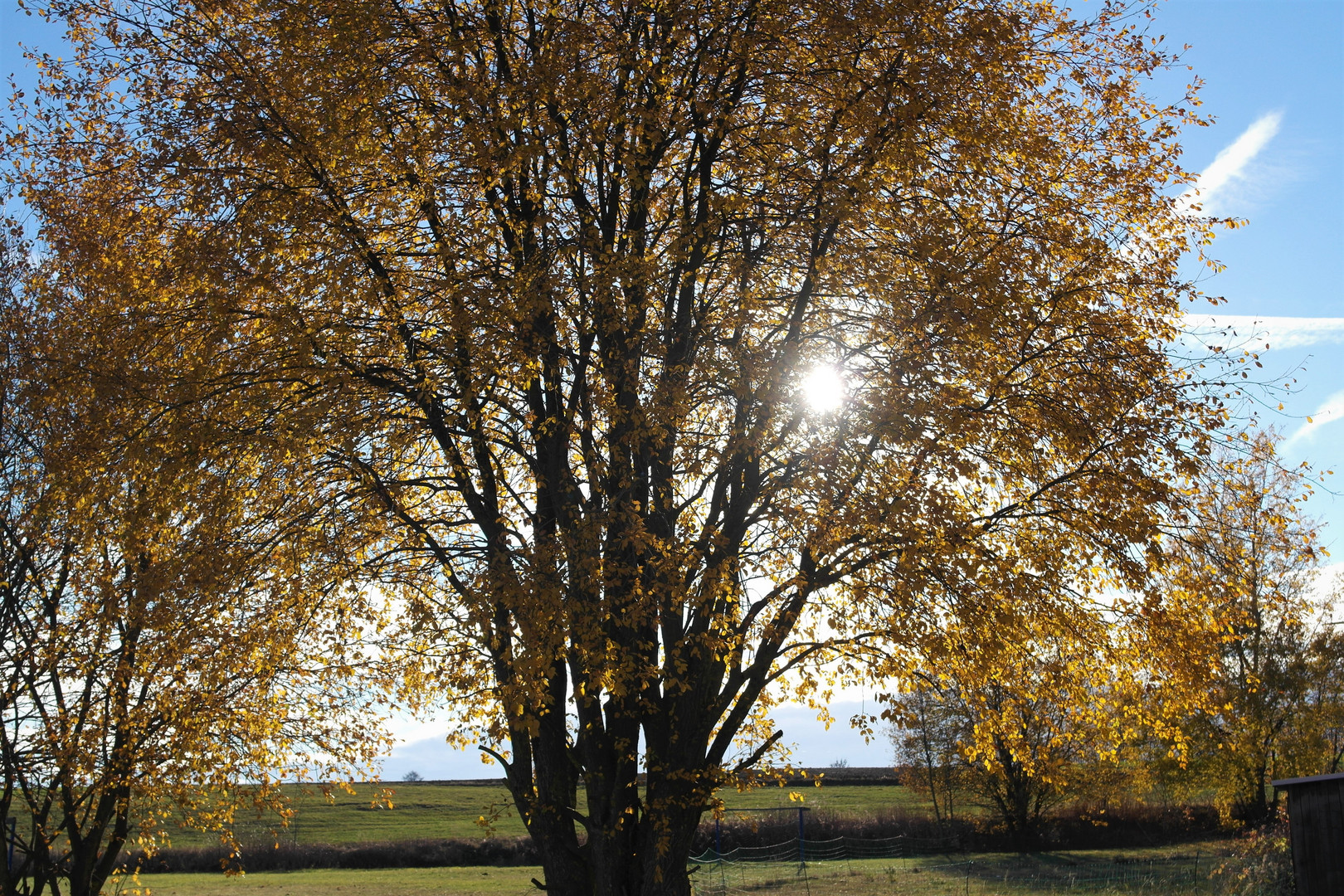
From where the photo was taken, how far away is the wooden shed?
16281 millimetres

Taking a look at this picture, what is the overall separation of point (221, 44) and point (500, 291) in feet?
17.1

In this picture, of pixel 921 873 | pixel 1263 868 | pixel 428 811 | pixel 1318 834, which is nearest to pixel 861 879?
pixel 921 873

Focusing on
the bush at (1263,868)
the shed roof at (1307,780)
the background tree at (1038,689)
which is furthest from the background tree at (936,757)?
the background tree at (1038,689)

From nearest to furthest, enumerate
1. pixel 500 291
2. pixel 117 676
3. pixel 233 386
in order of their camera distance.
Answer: pixel 500 291
pixel 233 386
pixel 117 676

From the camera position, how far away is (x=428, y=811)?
61500 millimetres

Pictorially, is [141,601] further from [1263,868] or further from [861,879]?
[861,879]

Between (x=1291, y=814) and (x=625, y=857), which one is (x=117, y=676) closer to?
(x=625, y=857)

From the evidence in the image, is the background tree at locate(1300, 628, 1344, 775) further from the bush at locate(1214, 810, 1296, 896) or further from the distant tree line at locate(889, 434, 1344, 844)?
the bush at locate(1214, 810, 1296, 896)

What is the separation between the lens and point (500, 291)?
937 cm

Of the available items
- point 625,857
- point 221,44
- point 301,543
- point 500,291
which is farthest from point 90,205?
point 625,857

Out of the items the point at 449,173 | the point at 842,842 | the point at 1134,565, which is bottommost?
the point at 842,842

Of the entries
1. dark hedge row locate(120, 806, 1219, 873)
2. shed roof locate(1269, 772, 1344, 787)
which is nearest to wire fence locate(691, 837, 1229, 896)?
dark hedge row locate(120, 806, 1219, 873)

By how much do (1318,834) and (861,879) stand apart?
16163 mm

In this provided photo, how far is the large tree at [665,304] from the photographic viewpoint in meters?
9.16
